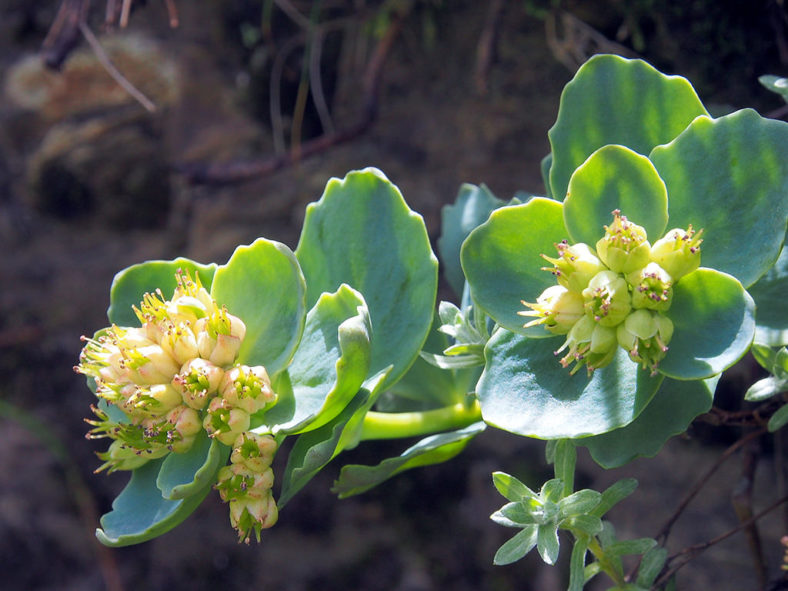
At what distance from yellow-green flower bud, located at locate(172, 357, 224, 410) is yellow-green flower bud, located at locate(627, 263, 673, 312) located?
0.50 metres

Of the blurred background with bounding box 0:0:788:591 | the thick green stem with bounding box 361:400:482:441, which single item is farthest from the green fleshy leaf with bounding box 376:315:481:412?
the blurred background with bounding box 0:0:788:591

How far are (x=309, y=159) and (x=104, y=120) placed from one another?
700 mm

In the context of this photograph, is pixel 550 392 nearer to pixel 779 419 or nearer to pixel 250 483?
pixel 779 419

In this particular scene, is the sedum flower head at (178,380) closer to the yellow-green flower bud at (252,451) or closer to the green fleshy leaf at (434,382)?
the yellow-green flower bud at (252,451)

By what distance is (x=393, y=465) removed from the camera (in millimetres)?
943

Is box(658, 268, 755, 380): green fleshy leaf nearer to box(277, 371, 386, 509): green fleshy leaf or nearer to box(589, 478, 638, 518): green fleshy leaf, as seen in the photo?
box(589, 478, 638, 518): green fleshy leaf

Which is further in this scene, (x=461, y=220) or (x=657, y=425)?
(x=461, y=220)

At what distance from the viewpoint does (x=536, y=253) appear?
0.87 metres

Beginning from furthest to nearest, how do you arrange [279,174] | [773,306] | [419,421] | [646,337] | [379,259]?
[279,174] < [419,421] < [379,259] < [773,306] < [646,337]

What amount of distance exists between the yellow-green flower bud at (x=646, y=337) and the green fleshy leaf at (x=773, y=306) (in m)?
0.15

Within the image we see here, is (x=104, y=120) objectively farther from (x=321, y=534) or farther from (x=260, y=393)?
(x=260, y=393)

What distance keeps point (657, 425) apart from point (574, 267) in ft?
0.70

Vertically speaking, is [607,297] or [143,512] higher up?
[607,297]

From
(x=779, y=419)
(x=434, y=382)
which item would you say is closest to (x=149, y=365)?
(x=434, y=382)
